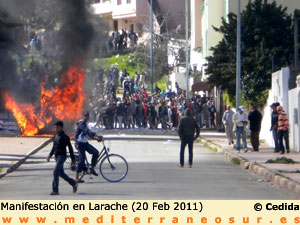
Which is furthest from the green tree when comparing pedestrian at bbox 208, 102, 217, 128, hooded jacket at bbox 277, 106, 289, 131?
hooded jacket at bbox 277, 106, 289, 131

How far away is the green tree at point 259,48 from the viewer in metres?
37.1

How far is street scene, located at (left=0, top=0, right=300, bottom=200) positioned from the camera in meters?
18.6

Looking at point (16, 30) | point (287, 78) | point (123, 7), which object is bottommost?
point (287, 78)

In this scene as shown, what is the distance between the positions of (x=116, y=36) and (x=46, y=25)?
2565cm

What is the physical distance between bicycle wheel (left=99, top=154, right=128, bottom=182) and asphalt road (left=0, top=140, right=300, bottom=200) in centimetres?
19

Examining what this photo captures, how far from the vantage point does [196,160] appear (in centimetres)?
2681

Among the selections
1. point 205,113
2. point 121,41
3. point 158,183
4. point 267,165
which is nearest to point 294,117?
point 267,165

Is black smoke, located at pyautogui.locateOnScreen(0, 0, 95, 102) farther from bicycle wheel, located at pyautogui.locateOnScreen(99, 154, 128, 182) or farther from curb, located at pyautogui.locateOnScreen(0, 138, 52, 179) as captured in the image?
bicycle wheel, located at pyautogui.locateOnScreen(99, 154, 128, 182)

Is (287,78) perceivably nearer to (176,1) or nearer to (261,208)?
(261,208)

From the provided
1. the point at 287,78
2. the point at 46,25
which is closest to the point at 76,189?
the point at 287,78

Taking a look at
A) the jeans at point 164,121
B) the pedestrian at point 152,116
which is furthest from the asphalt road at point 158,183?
the pedestrian at point 152,116

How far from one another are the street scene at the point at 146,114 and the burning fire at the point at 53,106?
0.16ft

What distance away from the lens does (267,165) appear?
23141 mm

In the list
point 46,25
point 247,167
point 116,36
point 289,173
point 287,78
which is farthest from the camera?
point 116,36
